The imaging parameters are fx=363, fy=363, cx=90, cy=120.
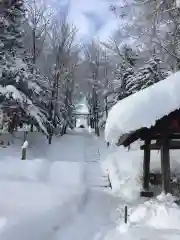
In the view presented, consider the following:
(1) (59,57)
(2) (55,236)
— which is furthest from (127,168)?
(1) (59,57)

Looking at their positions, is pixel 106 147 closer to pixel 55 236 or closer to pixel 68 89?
pixel 68 89

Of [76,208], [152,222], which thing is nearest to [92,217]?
[76,208]

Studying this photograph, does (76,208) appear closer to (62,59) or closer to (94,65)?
(62,59)

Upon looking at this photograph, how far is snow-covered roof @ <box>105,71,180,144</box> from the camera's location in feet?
27.5

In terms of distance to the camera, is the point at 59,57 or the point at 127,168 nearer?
the point at 127,168

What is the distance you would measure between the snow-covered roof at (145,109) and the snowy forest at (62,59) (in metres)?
3.14

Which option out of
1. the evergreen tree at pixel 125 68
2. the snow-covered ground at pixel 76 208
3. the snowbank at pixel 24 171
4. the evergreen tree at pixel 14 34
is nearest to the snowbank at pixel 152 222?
the snow-covered ground at pixel 76 208

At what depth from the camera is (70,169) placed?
52.0ft

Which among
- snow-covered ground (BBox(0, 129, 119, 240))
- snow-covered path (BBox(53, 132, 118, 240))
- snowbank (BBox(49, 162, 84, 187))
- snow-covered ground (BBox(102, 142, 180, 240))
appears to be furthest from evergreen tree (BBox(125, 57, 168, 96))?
snow-covered path (BBox(53, 132, 118, 240))

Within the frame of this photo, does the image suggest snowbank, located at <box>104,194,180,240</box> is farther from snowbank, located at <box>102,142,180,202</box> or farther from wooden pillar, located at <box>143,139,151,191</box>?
snowbank, located at <box>102,142,180,202</box>

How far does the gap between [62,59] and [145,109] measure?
28.1 m

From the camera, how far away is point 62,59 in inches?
1403

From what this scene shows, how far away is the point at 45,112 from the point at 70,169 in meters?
9.86

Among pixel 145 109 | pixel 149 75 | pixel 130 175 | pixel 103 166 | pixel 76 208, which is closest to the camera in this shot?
pixel 145 109
